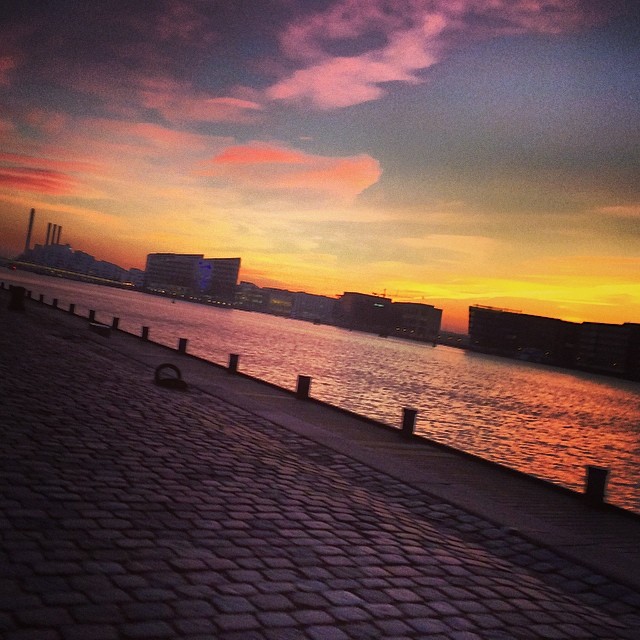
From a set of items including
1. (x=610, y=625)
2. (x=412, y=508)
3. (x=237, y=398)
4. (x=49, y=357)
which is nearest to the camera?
(x=610, y=625)

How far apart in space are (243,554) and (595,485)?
6759 mm

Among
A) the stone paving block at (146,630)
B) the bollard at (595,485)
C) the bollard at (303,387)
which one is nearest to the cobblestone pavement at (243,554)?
the stone paving block at (146,630)

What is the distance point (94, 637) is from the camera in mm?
3752

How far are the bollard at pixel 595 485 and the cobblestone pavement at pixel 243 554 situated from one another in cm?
294

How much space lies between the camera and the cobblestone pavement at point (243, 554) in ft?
13.9

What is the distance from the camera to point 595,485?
9969 millimetres

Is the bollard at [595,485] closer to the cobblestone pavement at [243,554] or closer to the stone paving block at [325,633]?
the cobblestone pavement at [243,554]

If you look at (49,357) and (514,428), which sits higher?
(49,357)

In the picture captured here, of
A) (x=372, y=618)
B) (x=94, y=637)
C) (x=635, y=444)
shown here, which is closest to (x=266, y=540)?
(x=372, y=618)

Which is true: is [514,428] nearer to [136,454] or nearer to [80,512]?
[136,454]

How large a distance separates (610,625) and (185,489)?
14.7 feet

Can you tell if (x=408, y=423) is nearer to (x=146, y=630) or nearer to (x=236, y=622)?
(x=236, y=622)

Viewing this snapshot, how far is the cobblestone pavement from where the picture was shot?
4.25 m

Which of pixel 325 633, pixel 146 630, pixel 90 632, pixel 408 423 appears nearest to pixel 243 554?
pixel 325 633
